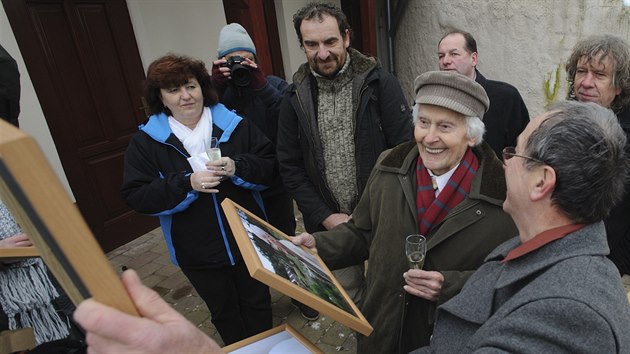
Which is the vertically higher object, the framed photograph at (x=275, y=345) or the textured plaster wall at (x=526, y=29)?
the textured plaster wall at (x=526, y=29)

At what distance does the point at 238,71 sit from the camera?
281 centimetres

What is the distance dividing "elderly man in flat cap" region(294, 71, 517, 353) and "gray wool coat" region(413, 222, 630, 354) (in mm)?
321

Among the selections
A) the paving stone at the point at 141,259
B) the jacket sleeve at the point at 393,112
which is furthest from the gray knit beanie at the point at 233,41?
the paving stone at the point at 141,259

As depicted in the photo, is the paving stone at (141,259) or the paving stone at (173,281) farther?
the paving stone at (141,259)

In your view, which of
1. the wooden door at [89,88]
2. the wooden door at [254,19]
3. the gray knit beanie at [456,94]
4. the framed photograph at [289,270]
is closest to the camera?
the framed photograph at [289,270]

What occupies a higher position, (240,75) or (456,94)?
(240,75)

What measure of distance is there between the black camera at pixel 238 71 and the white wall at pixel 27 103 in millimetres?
1940

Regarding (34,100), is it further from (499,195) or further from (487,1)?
(487,1)

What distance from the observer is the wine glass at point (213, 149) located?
2.19 m

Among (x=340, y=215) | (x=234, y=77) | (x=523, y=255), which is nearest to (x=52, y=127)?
(x=234, y=77)

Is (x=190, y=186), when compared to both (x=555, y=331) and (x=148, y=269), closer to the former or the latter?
(x=555, y=331)

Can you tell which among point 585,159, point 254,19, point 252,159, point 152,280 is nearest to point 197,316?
point 152,280

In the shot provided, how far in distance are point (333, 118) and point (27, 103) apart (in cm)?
310

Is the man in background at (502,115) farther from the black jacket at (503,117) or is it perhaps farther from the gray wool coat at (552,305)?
the gray wool coat at (552,305)
